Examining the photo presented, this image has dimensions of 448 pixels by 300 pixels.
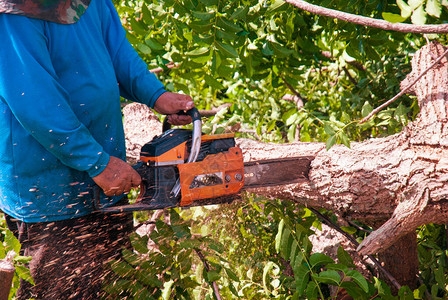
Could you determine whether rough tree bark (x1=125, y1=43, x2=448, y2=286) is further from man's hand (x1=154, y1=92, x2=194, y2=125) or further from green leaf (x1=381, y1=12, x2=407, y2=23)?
man's hand (x1=154, y1=92, x2=194, y2=125)

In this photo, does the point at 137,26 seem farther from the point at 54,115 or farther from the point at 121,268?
the point at 121,268

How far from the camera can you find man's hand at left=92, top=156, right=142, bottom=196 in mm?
1632

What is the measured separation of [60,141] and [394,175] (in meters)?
1.46

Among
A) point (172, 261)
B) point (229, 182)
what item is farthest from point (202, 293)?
point (229, 182)

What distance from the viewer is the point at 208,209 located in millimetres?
2473

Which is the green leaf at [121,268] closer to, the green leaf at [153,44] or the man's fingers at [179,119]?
the man's fingers at [179,119]

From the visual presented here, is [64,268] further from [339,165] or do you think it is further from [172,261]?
[339,165]

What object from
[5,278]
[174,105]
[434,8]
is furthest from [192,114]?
[434,8]

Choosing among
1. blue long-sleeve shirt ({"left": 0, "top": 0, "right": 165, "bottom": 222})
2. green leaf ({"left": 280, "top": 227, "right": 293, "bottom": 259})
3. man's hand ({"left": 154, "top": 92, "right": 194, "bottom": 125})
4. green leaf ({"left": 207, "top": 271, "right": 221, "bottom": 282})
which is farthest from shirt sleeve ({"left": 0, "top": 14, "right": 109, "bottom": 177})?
green leaf ({"left": 280, "top": 227, "right": 293, "bottom": 259})

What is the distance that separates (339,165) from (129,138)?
1696 millimetres

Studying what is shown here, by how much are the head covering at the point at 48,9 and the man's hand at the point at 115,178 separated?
1.97 feet

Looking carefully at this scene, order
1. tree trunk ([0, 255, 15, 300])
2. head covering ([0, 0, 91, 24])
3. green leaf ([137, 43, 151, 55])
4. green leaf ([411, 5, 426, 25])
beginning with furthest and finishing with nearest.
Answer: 1. green leaf ([137, 43, 151, 55])
2. green leaf ([411, 5, 426, 25])
3. head covering ([0, 0, 91, 24])
4. tree trunk ([0, 255, 15, 300])

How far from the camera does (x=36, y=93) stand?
1500 mm

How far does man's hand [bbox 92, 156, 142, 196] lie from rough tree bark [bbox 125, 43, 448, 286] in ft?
2.66
